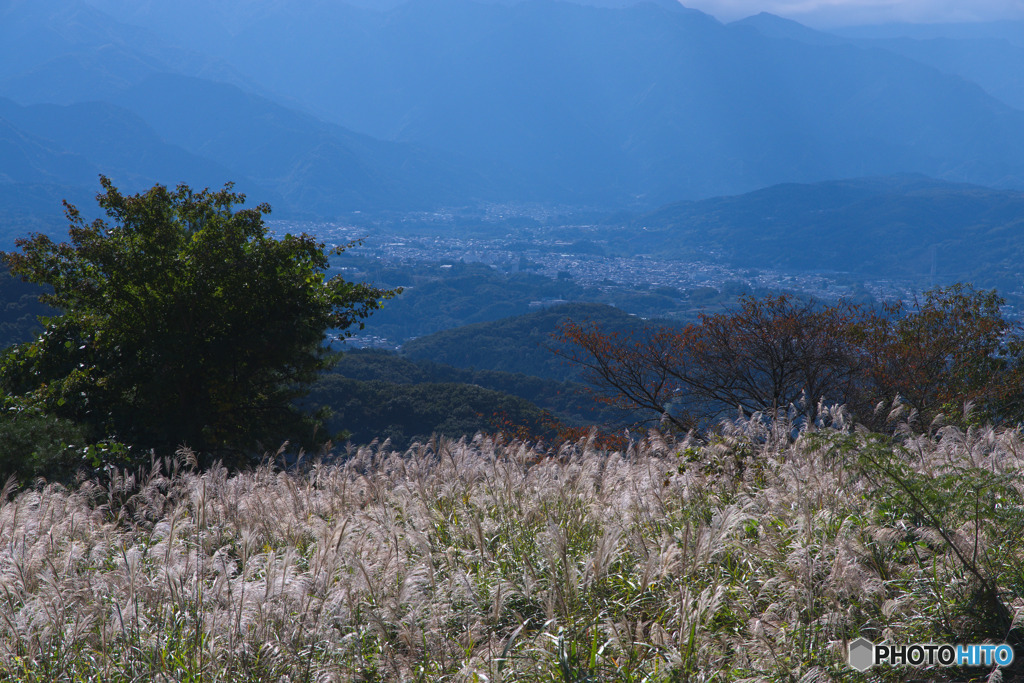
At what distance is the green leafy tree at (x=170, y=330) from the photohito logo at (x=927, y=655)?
1016cm

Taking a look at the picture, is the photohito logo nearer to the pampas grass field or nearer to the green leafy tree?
the pampas grass field

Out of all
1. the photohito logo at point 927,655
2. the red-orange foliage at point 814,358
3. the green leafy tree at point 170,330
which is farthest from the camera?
the red-orange foliage at point 814,358

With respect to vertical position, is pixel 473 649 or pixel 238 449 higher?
pixel 473 649

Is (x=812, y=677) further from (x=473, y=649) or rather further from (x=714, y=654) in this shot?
(x=473, y=649)

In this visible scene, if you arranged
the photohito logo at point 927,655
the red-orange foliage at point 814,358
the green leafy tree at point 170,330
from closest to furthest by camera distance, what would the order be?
1. the photohito logo at point 927,655
2. the green leafy tree at point 170,330
3. the red-orange foliage at point 814,358

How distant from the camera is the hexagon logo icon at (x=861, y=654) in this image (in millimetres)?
2434

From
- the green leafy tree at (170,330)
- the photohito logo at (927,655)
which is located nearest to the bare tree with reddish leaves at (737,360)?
the green leafy tree at (170,330)

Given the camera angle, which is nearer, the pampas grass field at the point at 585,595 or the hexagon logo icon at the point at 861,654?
the hexagon logo icon at the point at 861,654

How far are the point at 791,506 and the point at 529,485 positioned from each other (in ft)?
6.02

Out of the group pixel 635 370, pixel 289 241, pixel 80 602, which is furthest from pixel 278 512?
pixel 635 370

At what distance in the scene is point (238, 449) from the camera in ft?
36.3

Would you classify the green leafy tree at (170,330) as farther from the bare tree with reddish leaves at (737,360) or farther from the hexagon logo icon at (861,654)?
the hexagon logo icon at (861,654)

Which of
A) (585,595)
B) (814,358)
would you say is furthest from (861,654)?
(814,358)

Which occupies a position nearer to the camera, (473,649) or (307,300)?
(473,649)
